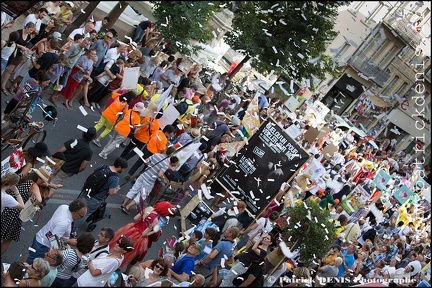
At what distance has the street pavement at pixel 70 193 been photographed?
29.3 ft

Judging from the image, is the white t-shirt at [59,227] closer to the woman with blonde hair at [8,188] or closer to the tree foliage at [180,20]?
the woman with blonde hair at [8,188]

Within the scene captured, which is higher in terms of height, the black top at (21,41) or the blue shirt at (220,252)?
the blue shirt at (220,252)

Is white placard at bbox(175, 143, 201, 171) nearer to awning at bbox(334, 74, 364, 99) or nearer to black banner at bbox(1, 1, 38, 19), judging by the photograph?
black banner at bbox(1, 1, 38, 19)

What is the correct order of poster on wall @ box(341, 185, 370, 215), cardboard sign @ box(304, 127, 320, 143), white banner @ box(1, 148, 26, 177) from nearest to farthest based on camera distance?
white banner @ box(1, 148, 26, 177) → poster on wall @ box(341, 185, 370, 215) → cardboard sign @ box(304, 127, 320, 143)

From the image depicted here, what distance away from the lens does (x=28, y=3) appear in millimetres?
7652

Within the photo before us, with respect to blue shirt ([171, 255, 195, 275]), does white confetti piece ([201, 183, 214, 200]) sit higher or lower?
lower

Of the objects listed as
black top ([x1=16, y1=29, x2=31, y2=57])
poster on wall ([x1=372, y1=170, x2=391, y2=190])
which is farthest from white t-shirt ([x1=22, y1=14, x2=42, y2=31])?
poster on wall ([x1=372, y1=170, x2=391, y2=190])

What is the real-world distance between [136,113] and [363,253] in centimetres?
A: 638

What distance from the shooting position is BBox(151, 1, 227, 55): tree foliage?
18.1m

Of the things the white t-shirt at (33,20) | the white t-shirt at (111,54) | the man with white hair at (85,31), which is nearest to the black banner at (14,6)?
the white t-shirt at (33,20)

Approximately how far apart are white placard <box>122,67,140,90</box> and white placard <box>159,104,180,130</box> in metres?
0.90

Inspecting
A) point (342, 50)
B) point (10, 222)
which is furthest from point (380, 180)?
point (342, 50)

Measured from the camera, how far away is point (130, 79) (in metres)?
13.8

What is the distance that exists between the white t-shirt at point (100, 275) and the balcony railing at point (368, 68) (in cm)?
4412
